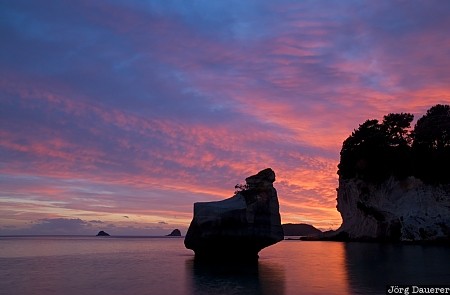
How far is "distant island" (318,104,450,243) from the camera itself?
334ft

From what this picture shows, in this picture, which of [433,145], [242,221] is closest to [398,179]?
[433,145]

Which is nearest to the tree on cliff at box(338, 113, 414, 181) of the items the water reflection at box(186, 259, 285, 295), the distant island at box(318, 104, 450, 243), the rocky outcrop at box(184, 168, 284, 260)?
the distant island at box(318, 104, 450, 243)

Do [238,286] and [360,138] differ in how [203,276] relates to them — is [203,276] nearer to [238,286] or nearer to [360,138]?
[238,286]

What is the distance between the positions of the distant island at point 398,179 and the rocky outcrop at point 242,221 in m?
63.8

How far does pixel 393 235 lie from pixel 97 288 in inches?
3471

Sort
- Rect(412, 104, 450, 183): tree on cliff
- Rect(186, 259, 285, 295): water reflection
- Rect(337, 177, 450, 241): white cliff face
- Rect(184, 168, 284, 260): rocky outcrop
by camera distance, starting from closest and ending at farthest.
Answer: Rect(186, 259, 285, 295): water reflection, Rect(184, 168, 284, 260): rocky outcrop, Rect(337, 177, 450, 241): white cliff face, Rect(412, 104, 450, 183): tree on cliff

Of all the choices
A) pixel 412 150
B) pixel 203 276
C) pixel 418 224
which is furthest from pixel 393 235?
pixel 203 276

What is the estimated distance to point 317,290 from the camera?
28.5 meters

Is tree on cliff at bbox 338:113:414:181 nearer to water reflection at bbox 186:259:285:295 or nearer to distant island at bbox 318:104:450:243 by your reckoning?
distant island at bbox 318:104:450:243

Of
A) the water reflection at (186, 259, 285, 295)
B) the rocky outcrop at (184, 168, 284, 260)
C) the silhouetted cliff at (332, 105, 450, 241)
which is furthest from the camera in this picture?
the silhouetted cliff at (332, 105, 450, 241)

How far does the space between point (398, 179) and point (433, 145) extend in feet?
55.9

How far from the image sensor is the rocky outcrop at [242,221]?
4822 cm

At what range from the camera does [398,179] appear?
356 feet

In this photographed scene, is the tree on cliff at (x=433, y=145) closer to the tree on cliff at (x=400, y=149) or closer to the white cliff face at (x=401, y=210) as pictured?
the tree on cliff at (x=400, y=149)
